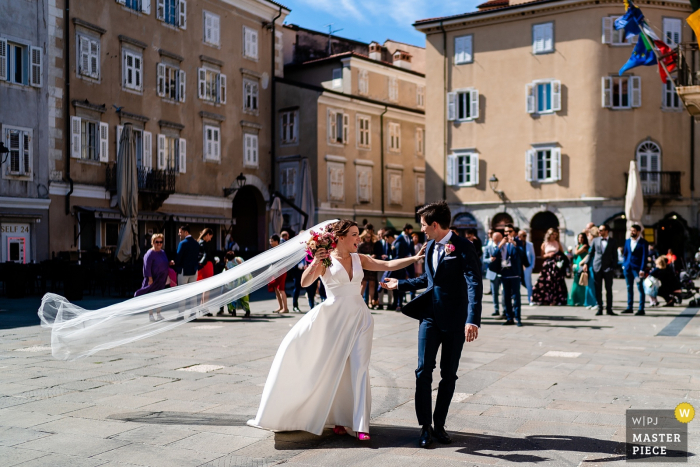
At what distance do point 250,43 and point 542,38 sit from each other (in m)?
14.9

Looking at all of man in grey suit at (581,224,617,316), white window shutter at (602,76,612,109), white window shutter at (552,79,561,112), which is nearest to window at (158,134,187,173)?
white window shutter at (552,79,561,112)

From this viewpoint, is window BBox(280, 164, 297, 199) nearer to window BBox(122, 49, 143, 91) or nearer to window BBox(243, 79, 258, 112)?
window BBox(243, 79, 258, 112)

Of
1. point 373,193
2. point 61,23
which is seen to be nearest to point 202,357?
point 61,23

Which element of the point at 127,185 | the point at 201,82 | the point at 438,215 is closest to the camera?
the point at 438,215

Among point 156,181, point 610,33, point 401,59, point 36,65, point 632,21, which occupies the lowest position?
point 156,181

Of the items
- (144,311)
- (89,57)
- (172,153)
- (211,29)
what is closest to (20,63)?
(89,57)

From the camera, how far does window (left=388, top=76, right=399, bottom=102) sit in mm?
46625

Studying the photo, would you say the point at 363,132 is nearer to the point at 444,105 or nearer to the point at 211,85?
the point at 444,105

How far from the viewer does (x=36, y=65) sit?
26938mm

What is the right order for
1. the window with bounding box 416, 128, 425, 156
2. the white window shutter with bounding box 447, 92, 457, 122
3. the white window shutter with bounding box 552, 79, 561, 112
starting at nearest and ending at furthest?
the white window shutter with bounding box 552, 79, 561, 112 < the white window shutter with bounding box 447, 92, 457, 122 < the window with bounding box 416, 128, 425, 156

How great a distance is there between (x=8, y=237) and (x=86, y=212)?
11.0 ft

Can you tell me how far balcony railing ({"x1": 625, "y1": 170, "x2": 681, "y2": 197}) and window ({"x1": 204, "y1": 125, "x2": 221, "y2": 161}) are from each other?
19702 millimetres

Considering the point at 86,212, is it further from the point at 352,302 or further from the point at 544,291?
the point at 352,302

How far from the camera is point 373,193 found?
45.0 metres
